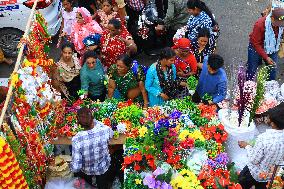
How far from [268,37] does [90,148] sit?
10.6ft

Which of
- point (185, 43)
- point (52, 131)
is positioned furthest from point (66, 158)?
point (185, 43)

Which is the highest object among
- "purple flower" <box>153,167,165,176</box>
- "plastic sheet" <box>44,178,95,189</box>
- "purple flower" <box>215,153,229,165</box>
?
"purple flower" <box>153,167,165,176</box>

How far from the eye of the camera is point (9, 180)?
173 inches

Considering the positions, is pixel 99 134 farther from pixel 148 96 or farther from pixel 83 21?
pixel 83 21

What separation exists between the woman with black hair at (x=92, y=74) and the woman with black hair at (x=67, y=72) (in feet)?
0.62

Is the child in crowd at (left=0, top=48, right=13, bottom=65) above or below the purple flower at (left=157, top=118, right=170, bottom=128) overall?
below

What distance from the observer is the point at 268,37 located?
6.42 metres

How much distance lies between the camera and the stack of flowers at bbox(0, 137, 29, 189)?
13.8 feet

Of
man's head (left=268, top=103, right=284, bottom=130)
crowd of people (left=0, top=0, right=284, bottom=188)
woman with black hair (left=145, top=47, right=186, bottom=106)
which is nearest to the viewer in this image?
man's head (left=268, top=103, right=284, bottom=130)

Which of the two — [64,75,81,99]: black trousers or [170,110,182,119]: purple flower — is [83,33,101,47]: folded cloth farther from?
[170,110,182,119]: purple flower

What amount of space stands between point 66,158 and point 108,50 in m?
1.82

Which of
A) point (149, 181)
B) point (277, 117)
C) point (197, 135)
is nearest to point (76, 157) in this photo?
point (149, 181)

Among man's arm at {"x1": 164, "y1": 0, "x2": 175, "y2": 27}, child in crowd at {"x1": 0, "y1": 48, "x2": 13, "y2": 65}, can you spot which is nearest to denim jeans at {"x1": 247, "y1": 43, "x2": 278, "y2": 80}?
man's arm at {"x1": 164, "y1": 0, "x2": 175, "y2": 27}

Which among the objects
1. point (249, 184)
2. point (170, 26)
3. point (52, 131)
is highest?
point (170, 26)
